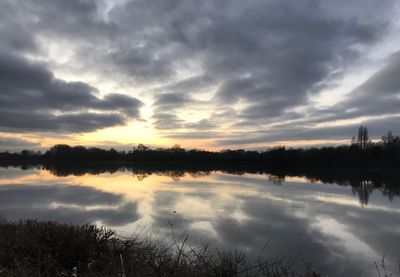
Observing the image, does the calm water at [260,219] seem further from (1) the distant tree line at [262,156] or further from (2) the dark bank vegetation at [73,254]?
(1) the distant tree line at [262,156]

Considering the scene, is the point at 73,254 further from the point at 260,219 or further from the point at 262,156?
the point at 262,156

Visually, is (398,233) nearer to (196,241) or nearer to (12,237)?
(196,241)

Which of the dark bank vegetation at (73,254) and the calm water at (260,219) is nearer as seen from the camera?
the dark bank vegetation at (73,254)

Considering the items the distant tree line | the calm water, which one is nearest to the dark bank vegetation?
the calm water

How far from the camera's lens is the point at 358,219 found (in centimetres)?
1878

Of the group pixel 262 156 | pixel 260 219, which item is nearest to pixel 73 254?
pixel 260 219

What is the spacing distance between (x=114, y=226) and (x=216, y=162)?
10650cm

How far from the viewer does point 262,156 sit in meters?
111

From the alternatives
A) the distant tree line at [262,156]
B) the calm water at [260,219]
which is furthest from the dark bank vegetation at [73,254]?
the distant tree line at [262,156]

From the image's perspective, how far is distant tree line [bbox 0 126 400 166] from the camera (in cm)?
9481

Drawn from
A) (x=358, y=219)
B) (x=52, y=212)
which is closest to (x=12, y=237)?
(x=52, y=212)

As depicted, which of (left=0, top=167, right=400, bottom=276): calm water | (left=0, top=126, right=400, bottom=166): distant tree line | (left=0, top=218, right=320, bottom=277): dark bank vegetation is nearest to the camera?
(left=0, top=218, right=320, bottom=277): dark bank vegetation

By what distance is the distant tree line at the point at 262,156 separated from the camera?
94.8m

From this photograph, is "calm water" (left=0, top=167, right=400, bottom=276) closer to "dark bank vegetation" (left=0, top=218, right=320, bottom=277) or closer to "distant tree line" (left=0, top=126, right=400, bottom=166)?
"dark bank vegetation" (left=0, top=218, right=320, bottom=277)
